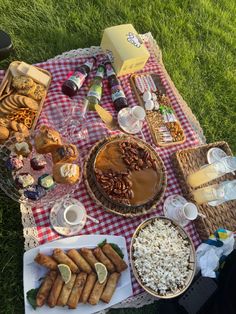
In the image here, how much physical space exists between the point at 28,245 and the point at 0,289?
1.12ft

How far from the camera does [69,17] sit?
3787 mm

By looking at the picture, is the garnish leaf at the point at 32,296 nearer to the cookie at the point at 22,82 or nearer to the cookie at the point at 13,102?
the cookie at the point at 13,102

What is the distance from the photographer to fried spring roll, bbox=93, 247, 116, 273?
2531mm

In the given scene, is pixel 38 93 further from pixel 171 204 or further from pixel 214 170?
pixel 214 170

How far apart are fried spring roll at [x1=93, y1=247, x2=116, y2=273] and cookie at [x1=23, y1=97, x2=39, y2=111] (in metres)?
1.12

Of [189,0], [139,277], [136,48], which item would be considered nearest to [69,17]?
[136,48]

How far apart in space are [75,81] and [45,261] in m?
1.42

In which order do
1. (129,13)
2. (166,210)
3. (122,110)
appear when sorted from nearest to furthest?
(166,210) → (122,110) → (129,13)

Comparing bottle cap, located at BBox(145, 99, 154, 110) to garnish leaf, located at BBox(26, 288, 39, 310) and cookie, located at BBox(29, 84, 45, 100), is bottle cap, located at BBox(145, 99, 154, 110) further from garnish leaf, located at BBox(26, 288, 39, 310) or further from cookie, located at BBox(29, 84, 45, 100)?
garnish leaf, located at BBox(26, 288, 39, 310)

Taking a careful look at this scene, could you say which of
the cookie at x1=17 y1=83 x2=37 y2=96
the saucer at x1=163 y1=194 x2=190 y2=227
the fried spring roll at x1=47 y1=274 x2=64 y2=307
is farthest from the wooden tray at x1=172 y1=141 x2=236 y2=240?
the cookie at x1=17 y1=83 x2=37 y2=96

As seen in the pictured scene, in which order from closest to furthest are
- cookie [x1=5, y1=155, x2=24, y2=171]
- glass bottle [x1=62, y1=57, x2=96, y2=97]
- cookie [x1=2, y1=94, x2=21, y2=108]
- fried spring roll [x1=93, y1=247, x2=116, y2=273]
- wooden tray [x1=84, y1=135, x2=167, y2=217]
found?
cookie [x1=5, y1=155, x2=24, y2=171], fried spring roll [x1=93, y1=247, x2=116, y2=273], wooden tray [x1=84, y1=135, x2=167, y2=217], cookie [x1=2, y1=94, x2=21, y2=108], glass bottle [x1=62, y1=57, x2=96, y2=97]

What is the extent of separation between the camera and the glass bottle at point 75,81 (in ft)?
9.96

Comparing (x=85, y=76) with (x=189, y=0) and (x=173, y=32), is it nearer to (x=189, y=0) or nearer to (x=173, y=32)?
(x=173, y=32)

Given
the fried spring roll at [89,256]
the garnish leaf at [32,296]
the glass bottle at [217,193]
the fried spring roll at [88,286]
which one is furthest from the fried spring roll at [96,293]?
the glass bottle at [217,193]
